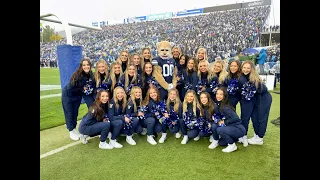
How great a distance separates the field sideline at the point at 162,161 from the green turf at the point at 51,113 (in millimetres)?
317

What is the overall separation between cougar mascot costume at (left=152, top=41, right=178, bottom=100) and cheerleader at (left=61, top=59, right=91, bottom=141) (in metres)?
0.71

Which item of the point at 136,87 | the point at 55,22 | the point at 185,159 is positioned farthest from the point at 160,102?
the point at 55,22

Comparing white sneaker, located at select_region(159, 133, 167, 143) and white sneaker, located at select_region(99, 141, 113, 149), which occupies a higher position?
white sneaker, located at select_region(159, 133, 167, 143)

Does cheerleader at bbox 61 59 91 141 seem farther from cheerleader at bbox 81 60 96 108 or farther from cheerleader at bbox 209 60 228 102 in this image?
cheerleader at bbox 209 60 228 102

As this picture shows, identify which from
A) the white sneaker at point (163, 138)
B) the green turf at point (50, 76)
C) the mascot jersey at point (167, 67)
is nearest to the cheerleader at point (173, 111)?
the white sneaker at point (163, 138)

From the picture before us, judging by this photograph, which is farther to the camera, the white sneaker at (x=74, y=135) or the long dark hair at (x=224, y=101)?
the white sneaker at (x=74, y=135)

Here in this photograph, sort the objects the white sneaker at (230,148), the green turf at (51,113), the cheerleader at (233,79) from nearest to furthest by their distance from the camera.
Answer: the white sneaker at (230,148)
the cheerleader at (233,79)
the green turf at (51,113)

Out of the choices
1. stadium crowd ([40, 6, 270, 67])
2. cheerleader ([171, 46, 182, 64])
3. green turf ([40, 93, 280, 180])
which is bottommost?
green turf ([40, 93, 280, 180])

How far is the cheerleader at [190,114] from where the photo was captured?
2.52 metres

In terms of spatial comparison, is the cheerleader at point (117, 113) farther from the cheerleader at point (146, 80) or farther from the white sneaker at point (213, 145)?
the white sneaker at point (213, 145)

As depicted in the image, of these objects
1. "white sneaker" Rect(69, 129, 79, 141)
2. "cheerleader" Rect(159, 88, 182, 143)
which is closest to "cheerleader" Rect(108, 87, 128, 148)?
"cheerleader" Rect(159, 88, 182, 143)

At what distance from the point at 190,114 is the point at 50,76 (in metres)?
2.12

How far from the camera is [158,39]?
10.0 ft

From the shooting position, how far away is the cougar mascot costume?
9.12 feet
